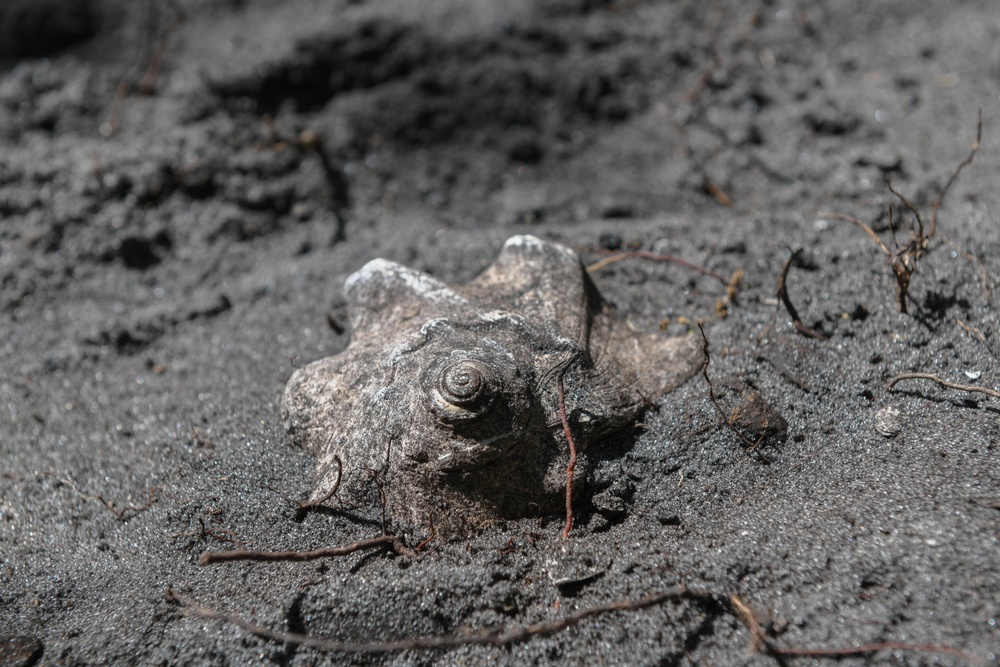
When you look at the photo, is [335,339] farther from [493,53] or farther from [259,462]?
[493,53]

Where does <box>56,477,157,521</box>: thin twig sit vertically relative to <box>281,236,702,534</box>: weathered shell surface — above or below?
below

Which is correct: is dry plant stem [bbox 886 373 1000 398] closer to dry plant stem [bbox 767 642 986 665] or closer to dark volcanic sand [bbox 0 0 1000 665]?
dark volcanic sand [bbox 0 0 1000 665]

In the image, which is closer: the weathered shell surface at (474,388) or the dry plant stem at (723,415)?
the weathered shell surface at (474,388)

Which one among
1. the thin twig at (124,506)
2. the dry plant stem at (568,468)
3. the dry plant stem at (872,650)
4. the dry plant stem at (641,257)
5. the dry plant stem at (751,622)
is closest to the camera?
the dry plant stem at (872,650)

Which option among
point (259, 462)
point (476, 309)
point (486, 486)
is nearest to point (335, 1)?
point (476, 309)

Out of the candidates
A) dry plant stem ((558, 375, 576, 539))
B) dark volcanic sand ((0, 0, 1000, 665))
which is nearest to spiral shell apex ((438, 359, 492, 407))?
dry plant stem ((558, 375, 576, 539))

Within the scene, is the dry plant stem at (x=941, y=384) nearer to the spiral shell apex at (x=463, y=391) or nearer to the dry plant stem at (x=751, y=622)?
the dry plant stem at (x=751, y=622)

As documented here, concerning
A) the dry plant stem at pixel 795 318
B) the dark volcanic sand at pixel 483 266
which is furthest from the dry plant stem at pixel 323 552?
the dry plant stem at pixel 795 318
